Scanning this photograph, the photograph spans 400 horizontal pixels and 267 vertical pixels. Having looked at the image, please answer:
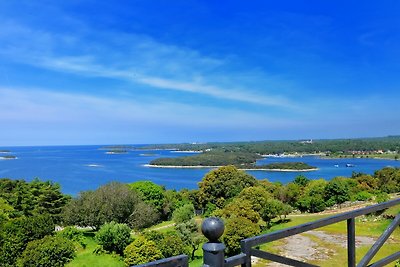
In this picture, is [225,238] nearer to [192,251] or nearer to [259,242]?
[192,251]

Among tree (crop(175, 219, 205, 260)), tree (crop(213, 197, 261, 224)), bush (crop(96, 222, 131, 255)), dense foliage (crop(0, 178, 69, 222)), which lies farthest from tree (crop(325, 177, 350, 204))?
dense foliage (crop(0, 178, 69, 222))

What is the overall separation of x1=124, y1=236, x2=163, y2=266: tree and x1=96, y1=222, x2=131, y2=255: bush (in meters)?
2.93

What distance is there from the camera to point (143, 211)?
23.7 meters

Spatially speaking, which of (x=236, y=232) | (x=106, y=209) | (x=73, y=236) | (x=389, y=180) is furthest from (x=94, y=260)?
(x=389, y=180)

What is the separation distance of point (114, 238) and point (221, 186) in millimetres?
14217

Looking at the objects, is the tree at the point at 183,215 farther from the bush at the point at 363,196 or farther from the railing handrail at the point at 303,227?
the railing handrail at the point at 303,227

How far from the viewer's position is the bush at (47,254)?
516 inches

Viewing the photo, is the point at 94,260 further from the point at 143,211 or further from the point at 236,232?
the point at 143,211

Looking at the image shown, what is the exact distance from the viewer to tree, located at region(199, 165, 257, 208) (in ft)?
95.6

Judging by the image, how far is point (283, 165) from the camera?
245 feet

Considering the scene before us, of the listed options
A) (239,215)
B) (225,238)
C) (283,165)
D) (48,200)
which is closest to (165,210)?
(48,200)

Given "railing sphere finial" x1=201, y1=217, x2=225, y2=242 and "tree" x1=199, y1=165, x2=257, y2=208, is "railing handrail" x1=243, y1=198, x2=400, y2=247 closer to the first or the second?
"railing sphere finial" x1=201, y1=217, x2=225, y2=242

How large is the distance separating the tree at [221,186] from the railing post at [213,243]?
2786cm

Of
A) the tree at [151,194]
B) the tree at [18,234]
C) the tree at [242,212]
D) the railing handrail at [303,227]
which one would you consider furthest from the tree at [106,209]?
the railing handrail at [303,227]
